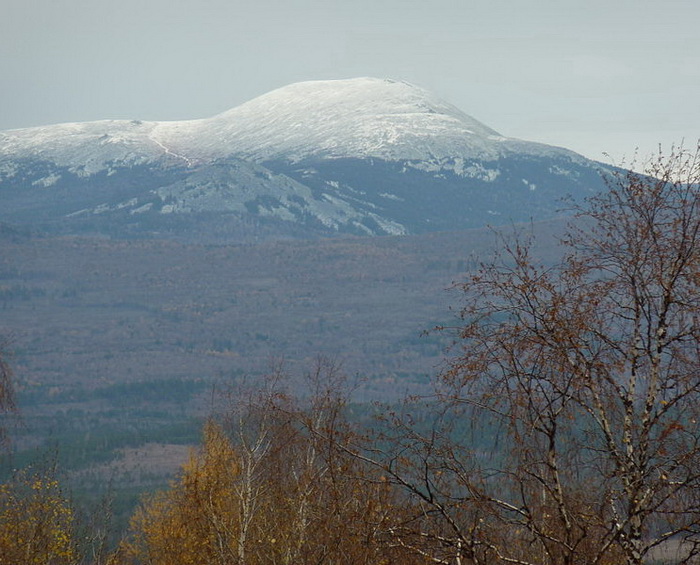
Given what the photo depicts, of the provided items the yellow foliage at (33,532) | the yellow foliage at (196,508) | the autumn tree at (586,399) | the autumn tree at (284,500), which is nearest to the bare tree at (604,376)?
the autumn tree at (586,399)

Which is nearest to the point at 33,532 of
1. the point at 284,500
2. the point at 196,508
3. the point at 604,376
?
the point at 284,500

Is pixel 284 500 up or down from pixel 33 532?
up

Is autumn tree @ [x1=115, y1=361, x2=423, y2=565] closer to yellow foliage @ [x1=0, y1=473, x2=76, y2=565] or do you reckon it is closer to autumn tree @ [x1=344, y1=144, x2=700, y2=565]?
autumn tree @ [x1=344, y1=144, x2=700, y2=565]

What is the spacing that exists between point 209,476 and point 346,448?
1264 inches

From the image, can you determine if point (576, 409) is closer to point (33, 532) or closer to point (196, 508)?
point (33, 532)

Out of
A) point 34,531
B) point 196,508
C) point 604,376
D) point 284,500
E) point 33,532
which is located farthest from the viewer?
point 196,508

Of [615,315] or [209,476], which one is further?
[209,476]

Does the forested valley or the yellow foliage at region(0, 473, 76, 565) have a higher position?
the forested valley

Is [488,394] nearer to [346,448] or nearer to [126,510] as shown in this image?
[346,448]

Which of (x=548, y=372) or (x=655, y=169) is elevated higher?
(x=655, y=169)

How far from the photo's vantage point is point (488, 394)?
A: 43.2ft

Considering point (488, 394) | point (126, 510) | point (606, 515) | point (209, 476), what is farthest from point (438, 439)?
point (126, 510)

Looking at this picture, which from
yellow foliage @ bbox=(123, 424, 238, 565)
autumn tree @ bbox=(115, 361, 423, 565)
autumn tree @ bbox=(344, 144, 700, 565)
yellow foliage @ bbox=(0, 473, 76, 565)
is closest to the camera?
autumn tree @ bbox=(344, 144, 700, 565)

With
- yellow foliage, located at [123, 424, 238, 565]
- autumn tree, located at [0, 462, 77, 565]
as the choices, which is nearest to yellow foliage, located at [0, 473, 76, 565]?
autumn tree, located at [0, 462, 77, 565]
